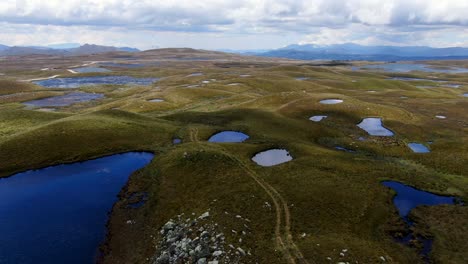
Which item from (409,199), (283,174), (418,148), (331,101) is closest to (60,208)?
(283,174)

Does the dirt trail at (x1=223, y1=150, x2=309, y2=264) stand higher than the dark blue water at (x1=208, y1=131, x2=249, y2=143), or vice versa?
the dark blue water at (x1=208, y1=131, x2=249, y2=143)

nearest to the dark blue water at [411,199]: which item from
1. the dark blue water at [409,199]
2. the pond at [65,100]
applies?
the dark blue water at [409,199]

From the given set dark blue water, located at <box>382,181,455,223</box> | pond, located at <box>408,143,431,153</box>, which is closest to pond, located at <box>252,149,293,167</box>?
dark blue water, located at <box>382,181,455,223</box>

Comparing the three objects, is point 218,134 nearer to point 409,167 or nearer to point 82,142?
point 82,142

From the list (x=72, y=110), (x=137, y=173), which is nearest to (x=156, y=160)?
(x=137, y=173)

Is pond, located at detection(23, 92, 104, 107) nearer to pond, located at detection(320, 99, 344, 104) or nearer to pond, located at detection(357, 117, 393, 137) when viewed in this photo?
pond, located at detection(320, 99, 344, 104)

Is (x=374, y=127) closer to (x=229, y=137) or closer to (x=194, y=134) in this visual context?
(x=229, y=137)

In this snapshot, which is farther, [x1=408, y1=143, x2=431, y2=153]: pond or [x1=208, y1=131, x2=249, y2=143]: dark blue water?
[x1=208, y1=131, x2=249, y2=143]: dark blue water
